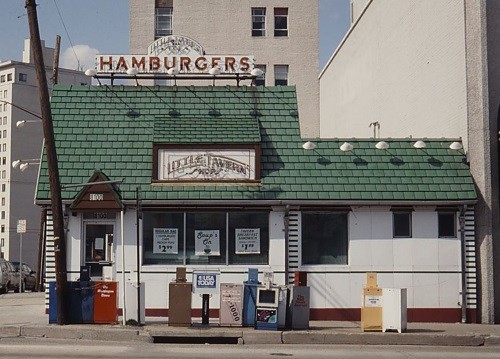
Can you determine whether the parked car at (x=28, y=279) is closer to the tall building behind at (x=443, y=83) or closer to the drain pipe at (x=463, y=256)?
the tall building behind at (x=443, y=83)

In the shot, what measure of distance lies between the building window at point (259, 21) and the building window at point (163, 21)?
4647 millimetres

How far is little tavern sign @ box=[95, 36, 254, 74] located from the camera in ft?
88.2

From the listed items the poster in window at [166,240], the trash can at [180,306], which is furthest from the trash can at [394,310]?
the poster in window at [166,240]

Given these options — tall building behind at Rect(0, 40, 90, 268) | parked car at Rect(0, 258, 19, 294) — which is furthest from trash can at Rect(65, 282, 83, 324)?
tall building behind at Rect(0, 40, 90, 268)

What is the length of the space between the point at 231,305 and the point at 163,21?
102ft

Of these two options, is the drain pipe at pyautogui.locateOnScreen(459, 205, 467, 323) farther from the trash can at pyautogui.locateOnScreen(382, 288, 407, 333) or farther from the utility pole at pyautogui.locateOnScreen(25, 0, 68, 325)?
the utility pole at pyautogui.locateOnScreen(25, 0, 68, 325)

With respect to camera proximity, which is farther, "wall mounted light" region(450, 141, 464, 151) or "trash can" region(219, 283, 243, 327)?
"wall mounted light" region(450, 141, 464, 151)

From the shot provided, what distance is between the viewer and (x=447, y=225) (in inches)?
959

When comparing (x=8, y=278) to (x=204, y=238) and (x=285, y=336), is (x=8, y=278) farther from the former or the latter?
(x=285, y=336)

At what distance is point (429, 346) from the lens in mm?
20266

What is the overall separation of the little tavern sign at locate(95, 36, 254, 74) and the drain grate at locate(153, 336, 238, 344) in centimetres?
944

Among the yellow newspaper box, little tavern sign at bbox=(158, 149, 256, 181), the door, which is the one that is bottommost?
the yellow newspaper box

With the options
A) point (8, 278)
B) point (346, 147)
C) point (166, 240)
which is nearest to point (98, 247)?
point (166, 240)

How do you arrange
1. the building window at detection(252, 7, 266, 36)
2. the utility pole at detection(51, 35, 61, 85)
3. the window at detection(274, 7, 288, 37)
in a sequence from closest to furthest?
1. the utility pole at detection(51, 35, 61, 85)
2. the building window at detection(252, 7, 266, 36)
3. the window at detection(274, 7, 288, 37)
